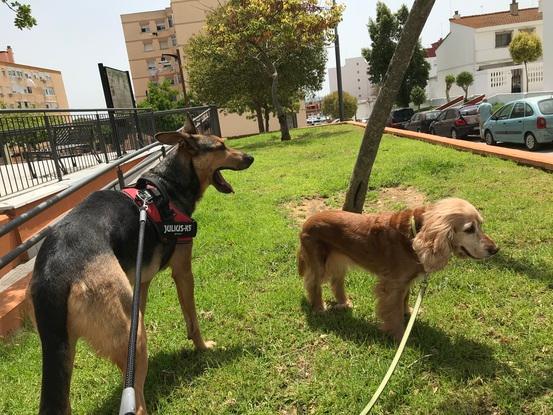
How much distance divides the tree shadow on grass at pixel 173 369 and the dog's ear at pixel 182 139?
1698mm

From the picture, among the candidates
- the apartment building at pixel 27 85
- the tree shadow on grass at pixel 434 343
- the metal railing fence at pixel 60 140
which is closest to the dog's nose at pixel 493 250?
the tree shadow on grass at pixel 434 343

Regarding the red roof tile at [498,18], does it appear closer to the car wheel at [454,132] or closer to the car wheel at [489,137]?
the car wheel at [454,132]

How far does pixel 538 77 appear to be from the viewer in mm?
37406

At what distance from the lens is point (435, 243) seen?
3.21 metres

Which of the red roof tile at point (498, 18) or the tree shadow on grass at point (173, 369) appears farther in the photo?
the red roof tile at point (498, 18)

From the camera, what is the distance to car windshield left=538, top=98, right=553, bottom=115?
557 inches

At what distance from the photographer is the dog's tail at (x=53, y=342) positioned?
2262 millimetres

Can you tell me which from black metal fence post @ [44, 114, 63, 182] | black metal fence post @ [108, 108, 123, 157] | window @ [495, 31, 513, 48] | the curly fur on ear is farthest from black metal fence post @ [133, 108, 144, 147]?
window @ [495, 31, 513, 48]

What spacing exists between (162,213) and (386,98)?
10.5ft

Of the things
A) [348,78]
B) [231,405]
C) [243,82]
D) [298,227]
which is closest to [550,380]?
[231,405]

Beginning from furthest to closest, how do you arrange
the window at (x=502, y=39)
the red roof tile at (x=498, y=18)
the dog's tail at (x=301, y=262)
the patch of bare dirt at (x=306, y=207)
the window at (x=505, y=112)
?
the red roof tile at (x=498, y=18) < the window at (x=502, y=39) < the window at (x=505, y=112) < the patch of bare dirt at (x=306, y=207) < the dog's tail at (x=301, y=262)

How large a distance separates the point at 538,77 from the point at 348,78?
4469 inches

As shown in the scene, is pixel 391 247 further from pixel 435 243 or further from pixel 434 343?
pixel 434 343

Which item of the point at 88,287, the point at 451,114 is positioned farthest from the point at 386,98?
the point at 451,114
